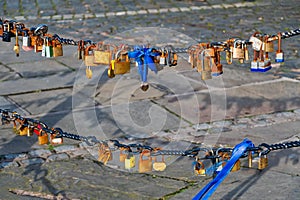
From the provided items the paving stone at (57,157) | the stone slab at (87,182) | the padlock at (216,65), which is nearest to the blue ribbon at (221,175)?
the padlock at (216,65)

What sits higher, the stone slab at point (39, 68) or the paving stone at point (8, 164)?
the stone slab at point (39, 68)

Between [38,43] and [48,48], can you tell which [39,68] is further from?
[48,48]

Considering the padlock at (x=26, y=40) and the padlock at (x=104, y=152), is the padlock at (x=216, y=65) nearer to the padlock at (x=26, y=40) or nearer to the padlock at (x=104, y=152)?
the padlock at (x=104, y=152)

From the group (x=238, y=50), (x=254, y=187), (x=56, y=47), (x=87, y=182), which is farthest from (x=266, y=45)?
(x=87, y=182)

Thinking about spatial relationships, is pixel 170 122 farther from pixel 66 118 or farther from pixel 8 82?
pixel 8 82

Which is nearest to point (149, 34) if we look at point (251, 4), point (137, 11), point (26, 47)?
point (137, 11)

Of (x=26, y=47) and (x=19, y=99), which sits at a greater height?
(x=26, y=47)

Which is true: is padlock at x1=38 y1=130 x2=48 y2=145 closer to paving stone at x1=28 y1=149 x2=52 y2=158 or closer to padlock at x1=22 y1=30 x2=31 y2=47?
padlock at x1=22 y1=30 x2=31 y2=47
